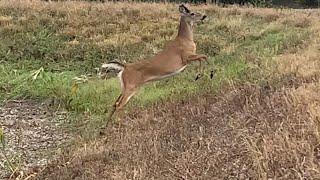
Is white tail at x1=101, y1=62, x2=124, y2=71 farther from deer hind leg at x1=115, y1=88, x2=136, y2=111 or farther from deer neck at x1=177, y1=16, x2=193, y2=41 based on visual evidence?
deer neck at x1=177, y1=16, x2=193, y2=41

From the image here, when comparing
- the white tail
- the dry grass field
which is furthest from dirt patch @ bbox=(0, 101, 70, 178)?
the white tail

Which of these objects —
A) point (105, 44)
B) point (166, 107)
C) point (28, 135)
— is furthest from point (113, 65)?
point (105, 44)

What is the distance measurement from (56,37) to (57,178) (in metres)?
12.1

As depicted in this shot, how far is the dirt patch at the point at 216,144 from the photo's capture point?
19.5 ft

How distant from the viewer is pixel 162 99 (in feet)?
34.7

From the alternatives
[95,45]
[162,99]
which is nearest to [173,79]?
[162,99]

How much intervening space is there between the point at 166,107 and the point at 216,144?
2799 millimetres

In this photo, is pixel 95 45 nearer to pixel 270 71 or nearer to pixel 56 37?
pixel 56 37

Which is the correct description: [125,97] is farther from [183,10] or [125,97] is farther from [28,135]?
[183,10]

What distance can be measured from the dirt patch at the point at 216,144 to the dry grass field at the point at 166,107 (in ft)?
0.05

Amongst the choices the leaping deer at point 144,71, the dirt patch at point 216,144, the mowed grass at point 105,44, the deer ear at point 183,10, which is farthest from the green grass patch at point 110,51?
the dirt patch at point 216,144

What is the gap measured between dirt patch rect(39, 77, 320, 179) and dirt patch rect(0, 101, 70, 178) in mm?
653

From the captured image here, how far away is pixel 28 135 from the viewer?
990 centimetres

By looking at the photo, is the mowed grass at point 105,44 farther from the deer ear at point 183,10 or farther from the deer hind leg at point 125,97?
the deer ear at point 183,10
